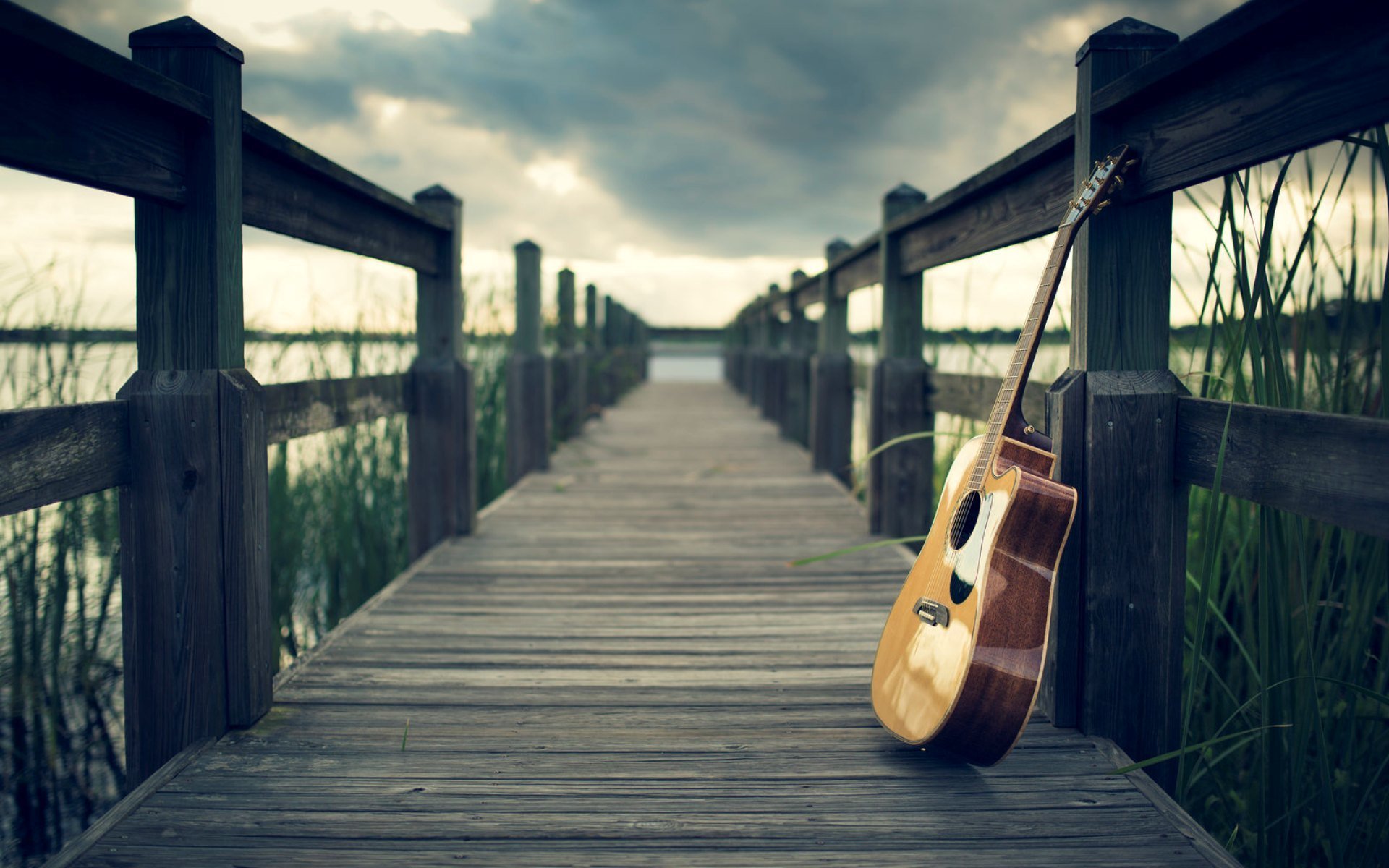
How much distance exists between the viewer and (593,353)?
913 centimetres

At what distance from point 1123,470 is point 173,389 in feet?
5.90

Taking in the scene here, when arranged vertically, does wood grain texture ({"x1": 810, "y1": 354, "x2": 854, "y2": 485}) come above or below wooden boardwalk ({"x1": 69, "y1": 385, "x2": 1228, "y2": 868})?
above

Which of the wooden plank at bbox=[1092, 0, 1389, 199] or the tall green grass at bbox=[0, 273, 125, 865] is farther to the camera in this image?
the tall green grass at bbox=[0, 273, 125, 865]

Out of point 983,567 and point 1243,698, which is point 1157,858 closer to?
point 983,567

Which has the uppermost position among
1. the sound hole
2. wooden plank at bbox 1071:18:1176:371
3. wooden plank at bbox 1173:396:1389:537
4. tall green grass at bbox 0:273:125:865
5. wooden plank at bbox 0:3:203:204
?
wooden plank at bbox 0:3:203:204

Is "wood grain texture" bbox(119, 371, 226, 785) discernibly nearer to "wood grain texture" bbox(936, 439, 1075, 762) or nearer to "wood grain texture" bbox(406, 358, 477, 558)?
"wood grain texture" bbox(936, 439, 1075, 762)

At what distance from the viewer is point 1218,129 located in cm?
140

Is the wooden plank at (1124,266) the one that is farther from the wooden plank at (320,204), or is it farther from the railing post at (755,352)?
the railing post at (755,352)

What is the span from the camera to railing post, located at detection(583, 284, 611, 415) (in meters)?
8.86

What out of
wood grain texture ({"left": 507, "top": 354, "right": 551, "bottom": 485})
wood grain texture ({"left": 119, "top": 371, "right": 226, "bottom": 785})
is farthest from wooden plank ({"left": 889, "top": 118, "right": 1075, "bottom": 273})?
wood grain texture ({"left": 507, "top": 354, "right": 551, "bottom": 485})

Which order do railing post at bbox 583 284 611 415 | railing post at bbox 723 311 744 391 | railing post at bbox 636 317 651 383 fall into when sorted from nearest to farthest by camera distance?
railing post at bbox 583 284 611 415 → railing post at bbox 723 311 744 391 → railing post at bbox 636 317 651 383

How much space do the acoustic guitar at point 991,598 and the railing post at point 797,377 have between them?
5.23 meters

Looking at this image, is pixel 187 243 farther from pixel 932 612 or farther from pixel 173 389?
pixel 932 612

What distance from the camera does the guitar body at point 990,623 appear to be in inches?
56.7
